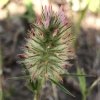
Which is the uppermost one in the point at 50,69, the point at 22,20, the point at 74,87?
the point at 22,20

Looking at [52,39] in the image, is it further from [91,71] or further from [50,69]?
[91,71]

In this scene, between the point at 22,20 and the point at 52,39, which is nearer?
the point at 52,39

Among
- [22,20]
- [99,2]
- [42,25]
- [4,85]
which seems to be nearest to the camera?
[42,25]

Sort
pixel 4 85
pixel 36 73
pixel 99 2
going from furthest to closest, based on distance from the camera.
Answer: pixel 99 2
pixel 4 85
pixel 36 73

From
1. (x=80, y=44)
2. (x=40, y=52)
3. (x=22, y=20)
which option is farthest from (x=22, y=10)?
(x=40, y=52)
